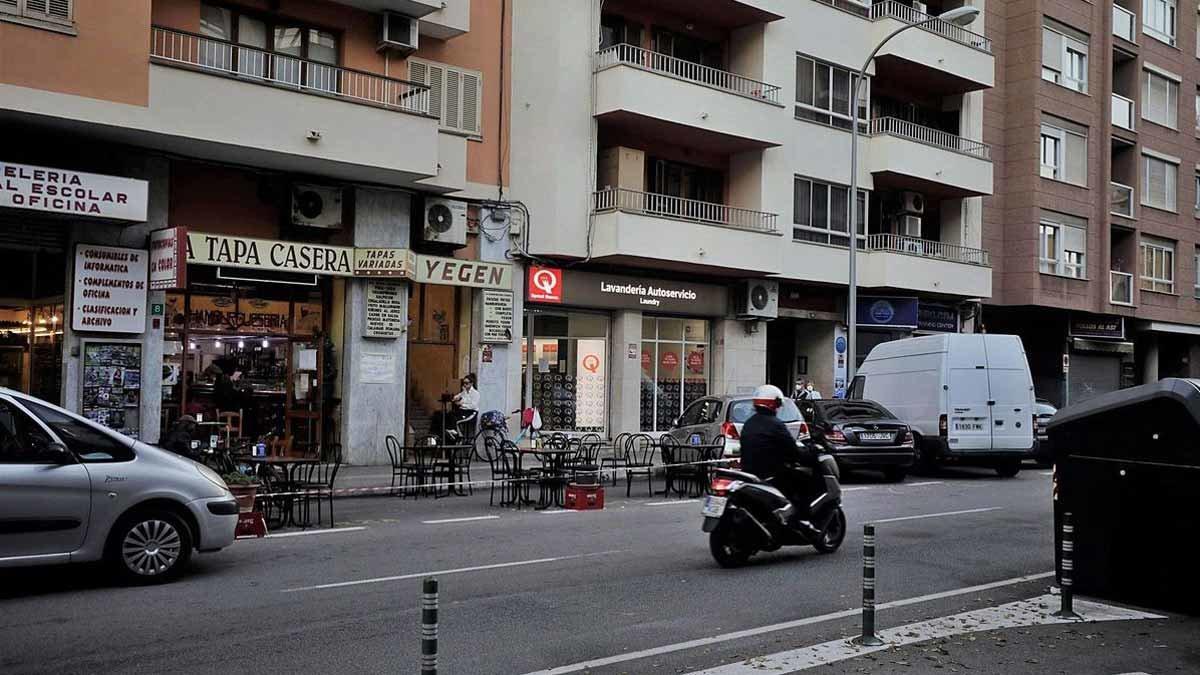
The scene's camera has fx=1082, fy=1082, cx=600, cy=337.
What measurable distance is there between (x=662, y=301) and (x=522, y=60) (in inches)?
256

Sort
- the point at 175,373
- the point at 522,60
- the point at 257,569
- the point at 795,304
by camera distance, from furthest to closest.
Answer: the point at 795,304, the point at 522,60, the point at 175,373, the point at 257,569

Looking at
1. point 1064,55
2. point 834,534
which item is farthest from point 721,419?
point 1064,55

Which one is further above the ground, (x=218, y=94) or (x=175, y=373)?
(x=218, y=94)

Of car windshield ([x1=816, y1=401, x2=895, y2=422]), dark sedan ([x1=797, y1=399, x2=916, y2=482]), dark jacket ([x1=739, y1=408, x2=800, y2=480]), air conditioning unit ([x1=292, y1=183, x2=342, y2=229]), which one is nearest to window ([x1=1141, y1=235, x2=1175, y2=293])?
car windshield ([x1=816, y1=401, x2=895, y2=422])

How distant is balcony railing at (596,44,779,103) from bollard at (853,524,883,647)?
17931mm

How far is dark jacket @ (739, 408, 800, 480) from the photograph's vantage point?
399 inches

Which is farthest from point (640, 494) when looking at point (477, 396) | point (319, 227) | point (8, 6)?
point (8, 6)

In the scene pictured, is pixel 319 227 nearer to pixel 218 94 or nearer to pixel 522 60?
pixel 218 94

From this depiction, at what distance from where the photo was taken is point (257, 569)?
32.6 ft

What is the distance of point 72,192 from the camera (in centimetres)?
1552

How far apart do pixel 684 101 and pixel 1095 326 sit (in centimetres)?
2032

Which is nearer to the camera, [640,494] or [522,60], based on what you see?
[640,494]

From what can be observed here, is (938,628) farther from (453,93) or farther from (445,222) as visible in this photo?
(453,93)

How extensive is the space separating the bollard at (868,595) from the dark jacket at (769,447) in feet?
9.73
